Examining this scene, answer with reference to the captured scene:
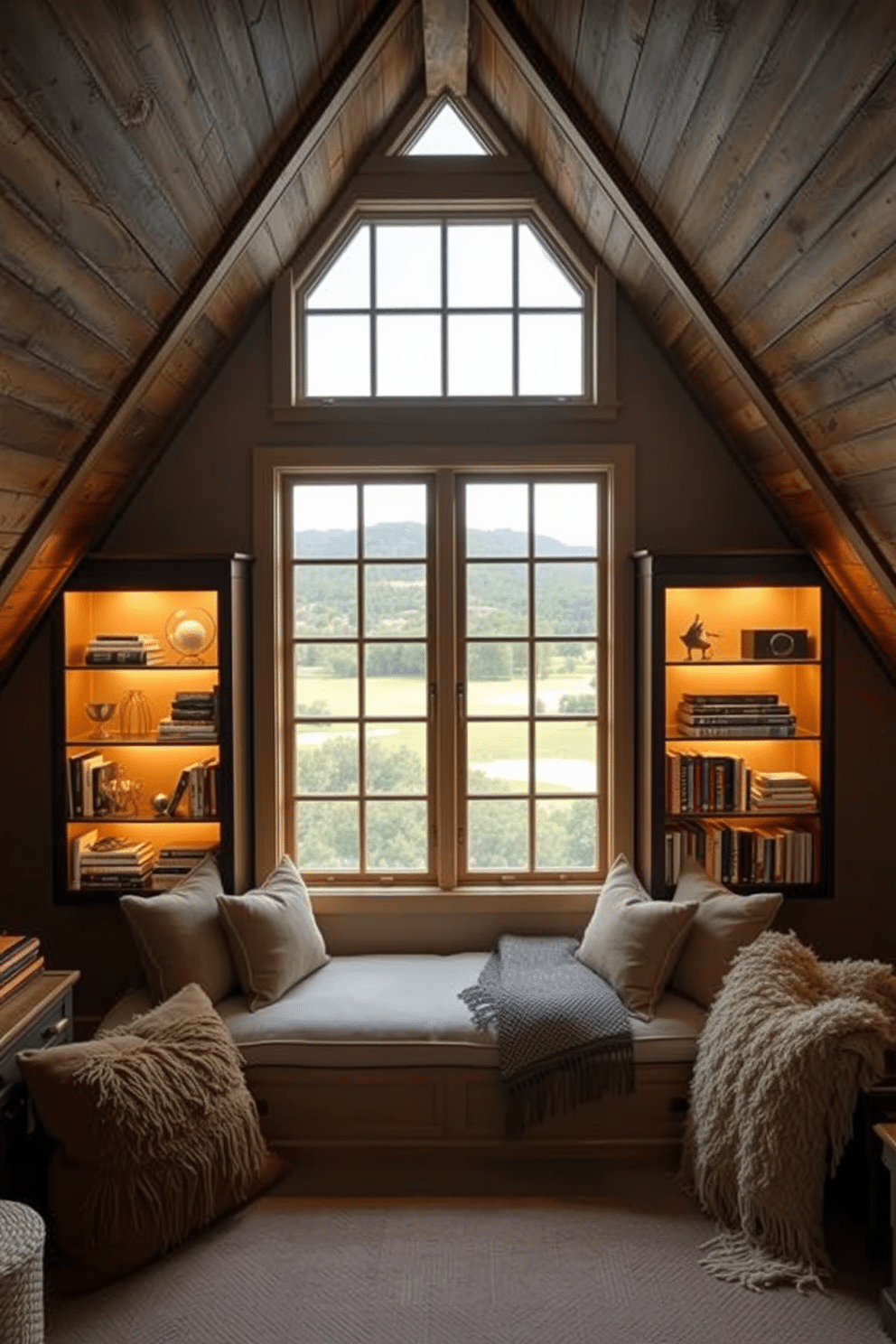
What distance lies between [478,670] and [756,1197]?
2174mm

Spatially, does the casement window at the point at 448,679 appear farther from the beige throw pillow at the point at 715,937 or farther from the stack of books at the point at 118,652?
the beige throw pillow at the point at 715,937

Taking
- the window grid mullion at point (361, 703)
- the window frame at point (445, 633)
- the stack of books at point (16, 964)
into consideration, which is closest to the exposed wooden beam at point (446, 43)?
the window frame at point (445, 633)

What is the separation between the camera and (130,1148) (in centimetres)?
314

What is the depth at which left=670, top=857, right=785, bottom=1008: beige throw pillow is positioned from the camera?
12.7 ft

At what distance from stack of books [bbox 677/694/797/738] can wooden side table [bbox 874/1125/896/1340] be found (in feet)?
5.52

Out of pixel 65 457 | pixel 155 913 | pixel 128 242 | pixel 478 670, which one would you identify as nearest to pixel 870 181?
pixel 128 242

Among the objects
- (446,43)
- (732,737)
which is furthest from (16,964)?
(446,43)

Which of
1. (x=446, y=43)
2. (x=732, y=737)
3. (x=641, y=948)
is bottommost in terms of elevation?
(x=641, y=948)

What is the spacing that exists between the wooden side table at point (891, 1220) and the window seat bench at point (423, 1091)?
846 millimetres

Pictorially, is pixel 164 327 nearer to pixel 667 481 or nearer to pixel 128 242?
pixel 128 242

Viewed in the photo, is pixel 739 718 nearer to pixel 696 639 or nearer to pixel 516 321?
pixel 696 639

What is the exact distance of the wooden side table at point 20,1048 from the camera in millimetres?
3107

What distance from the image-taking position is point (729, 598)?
4.64m

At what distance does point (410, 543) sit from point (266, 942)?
1.61 meters
